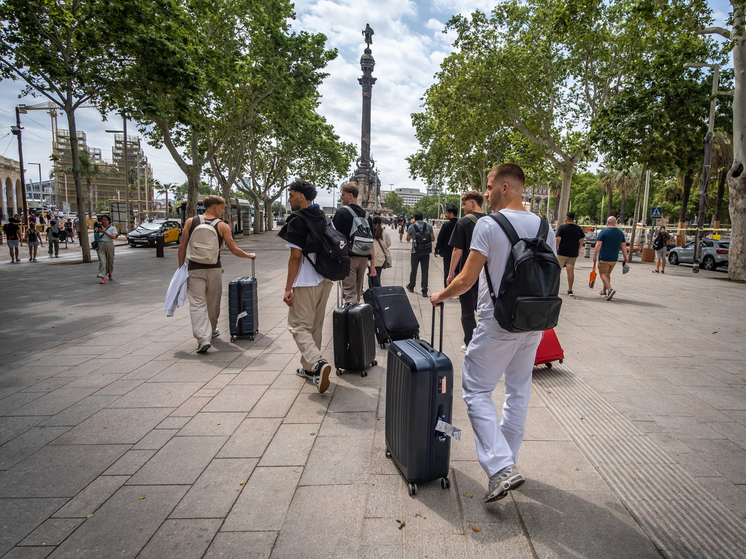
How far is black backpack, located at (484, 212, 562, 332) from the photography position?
2.30 metres

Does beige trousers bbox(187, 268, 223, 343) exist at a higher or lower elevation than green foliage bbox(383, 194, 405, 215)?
lower

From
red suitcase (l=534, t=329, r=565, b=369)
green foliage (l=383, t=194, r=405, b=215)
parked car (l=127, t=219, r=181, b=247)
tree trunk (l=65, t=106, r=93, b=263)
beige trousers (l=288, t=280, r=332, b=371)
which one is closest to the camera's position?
beige trousers (l=288, t=280, r=332, b=371)

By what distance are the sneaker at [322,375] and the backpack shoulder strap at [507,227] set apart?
216cm

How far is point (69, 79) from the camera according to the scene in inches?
559

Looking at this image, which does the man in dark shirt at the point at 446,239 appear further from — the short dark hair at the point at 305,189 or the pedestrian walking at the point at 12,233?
the pedestrian walking at the point at 12,233

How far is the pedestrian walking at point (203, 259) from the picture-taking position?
5270 mm

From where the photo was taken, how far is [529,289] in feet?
7.60

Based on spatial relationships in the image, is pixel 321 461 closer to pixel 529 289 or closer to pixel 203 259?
pixel 529 289

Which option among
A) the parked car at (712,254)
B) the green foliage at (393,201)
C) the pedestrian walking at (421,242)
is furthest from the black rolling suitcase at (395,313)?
the green foliage at (393,201)

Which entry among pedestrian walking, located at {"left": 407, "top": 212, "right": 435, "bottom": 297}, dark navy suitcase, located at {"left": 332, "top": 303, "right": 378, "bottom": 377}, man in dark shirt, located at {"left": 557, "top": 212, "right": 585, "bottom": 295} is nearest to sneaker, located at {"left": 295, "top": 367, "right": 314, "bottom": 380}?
dark navy suitcase, located at {"left": 332, "top": 303, "right": 378, "bottom": 377}

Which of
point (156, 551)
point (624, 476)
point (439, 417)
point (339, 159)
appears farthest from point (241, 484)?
point (339, 159)

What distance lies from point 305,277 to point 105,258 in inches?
374

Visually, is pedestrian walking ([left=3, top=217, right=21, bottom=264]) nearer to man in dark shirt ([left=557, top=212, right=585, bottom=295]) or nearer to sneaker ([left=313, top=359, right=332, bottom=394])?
sneaker ([left=313, top=359, right=332, bottom=394])

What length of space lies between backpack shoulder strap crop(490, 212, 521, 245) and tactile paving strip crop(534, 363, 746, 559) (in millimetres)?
1612
